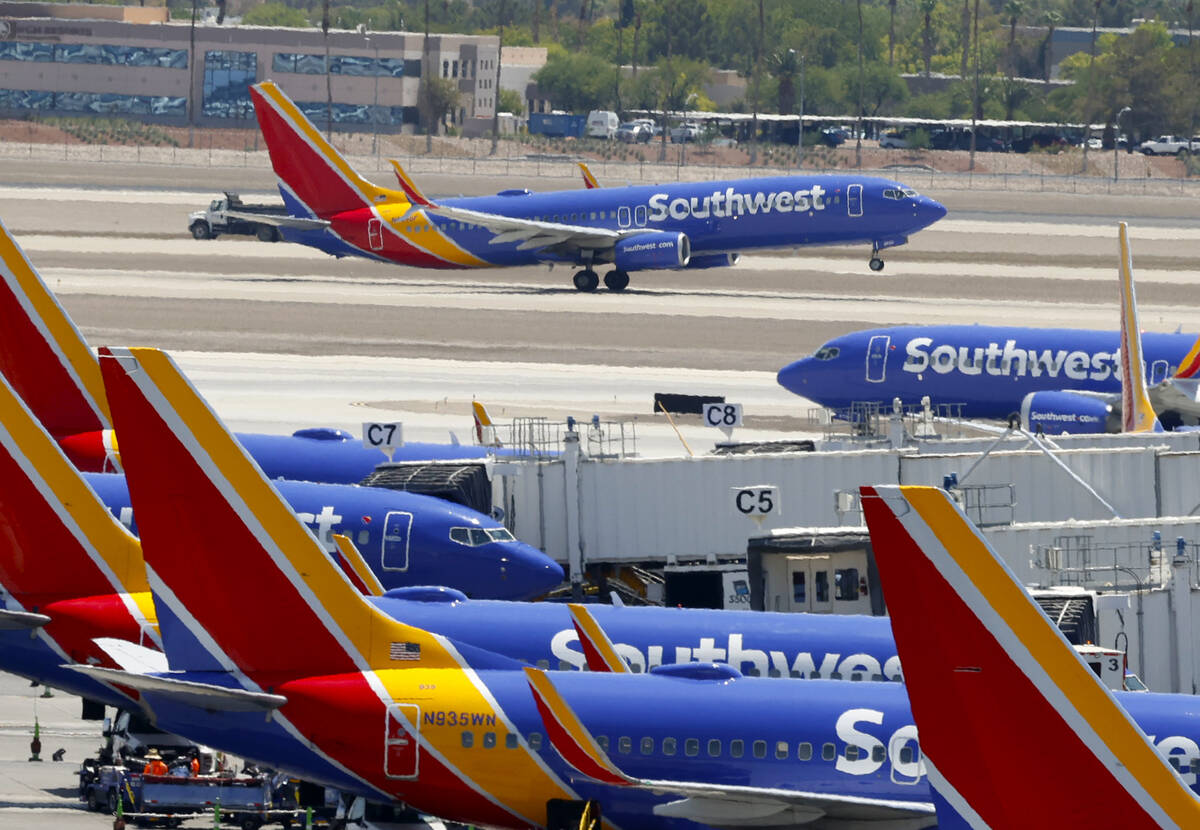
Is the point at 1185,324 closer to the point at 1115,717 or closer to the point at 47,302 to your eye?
the point at 47,302

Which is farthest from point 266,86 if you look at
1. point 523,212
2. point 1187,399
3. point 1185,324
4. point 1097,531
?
point 1097,531

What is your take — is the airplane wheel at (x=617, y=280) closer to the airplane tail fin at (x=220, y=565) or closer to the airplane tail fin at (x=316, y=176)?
the airplane tail fin at (x=316, y=176)

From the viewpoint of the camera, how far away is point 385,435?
4050 centimetres

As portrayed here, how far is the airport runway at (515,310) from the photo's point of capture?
204 feet

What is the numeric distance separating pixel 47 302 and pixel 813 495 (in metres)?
14.5

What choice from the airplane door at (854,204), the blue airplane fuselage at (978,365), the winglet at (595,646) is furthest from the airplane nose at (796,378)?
the winglet at (595,646)

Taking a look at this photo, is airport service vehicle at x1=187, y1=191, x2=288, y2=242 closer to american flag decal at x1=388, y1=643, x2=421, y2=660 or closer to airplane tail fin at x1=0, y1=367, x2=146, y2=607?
airplane tail fin at x1=0, y1=367, x2=146, y2=607

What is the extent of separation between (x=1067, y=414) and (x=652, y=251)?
1402 inches

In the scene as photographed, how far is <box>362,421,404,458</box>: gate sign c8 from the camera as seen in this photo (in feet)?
133

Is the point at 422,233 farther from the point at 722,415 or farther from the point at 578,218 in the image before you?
the point at 722,415

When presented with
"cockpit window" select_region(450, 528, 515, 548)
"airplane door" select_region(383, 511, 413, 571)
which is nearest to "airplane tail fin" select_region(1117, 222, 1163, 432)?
"cockpit window" select_region(450, 528, 515, 548)

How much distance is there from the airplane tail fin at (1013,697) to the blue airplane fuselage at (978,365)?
39.0 meters

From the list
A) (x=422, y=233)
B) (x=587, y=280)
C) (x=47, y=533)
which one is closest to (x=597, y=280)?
(x=587, y=280)

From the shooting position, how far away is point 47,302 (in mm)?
38562
